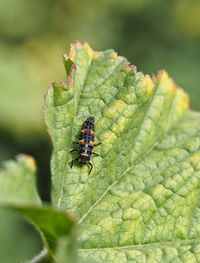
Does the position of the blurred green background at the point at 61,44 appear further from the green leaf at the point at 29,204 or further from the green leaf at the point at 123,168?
the green leaf at the point at 29,204

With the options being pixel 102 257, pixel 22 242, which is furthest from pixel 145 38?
pixel 102 257

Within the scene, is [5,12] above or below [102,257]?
above

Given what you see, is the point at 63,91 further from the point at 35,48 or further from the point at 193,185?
the point at 35,48

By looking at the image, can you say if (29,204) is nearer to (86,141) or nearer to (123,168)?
(86,141)

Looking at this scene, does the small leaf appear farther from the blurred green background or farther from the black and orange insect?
the blurred green background

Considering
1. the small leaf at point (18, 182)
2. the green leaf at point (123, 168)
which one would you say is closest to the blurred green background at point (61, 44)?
the green leaf at point (123, 168)

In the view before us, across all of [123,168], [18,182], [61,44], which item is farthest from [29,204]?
[61,44]
